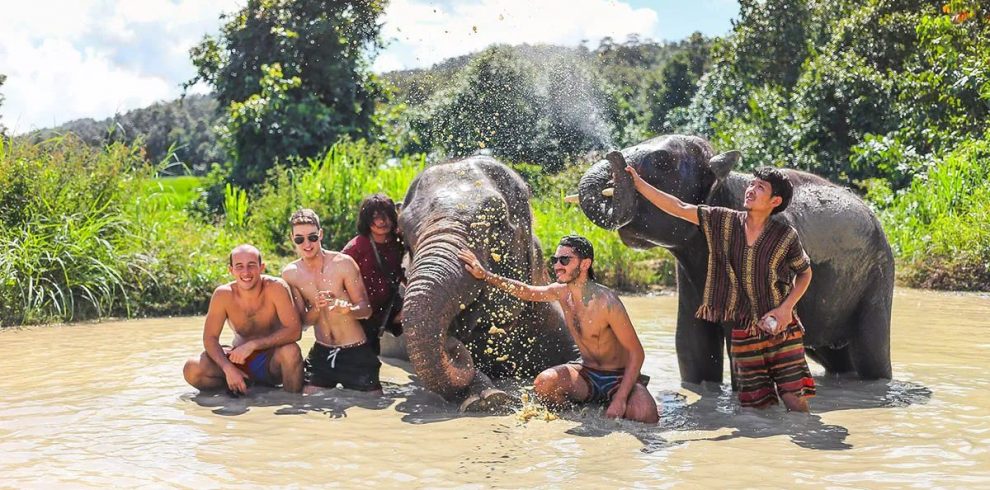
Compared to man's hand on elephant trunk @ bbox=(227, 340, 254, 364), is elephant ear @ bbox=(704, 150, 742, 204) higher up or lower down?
higher up

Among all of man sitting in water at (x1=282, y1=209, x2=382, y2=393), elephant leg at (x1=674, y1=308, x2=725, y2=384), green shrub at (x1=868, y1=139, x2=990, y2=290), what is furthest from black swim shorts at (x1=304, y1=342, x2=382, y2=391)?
green shrub at (x1=868, y1=139, x2=990, y2=290)

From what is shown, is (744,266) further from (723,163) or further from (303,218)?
(303,218)

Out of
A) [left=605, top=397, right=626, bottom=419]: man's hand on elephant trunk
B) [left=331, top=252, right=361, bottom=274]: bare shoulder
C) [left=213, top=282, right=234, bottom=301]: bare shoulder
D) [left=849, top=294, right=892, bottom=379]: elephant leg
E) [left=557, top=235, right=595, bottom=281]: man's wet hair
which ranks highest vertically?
[left=557, top=235, right=595, bottom=281]: man's wet hair

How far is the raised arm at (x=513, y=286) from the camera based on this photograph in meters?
5.29

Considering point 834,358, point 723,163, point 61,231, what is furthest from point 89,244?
point 834,358

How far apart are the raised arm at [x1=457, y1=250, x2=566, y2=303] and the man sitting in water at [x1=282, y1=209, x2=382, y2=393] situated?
2.81 ft

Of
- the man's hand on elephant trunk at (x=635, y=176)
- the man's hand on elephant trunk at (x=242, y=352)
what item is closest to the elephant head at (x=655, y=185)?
the man's hand on elephant trunk at (x=635, y=176)

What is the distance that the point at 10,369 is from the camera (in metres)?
6.88

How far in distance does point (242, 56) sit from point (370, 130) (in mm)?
2585

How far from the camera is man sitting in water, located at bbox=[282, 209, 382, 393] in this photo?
5867 mm

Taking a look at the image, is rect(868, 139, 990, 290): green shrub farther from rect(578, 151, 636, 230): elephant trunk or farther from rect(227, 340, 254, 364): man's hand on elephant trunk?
rect(227, 340, 254, 364): man's hand on elephant trunk

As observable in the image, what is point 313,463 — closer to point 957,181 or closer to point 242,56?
point 957,181

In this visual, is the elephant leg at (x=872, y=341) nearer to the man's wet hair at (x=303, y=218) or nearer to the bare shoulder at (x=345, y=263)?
the bare shoulder at (x=345, y=263)

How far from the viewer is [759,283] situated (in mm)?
5133
